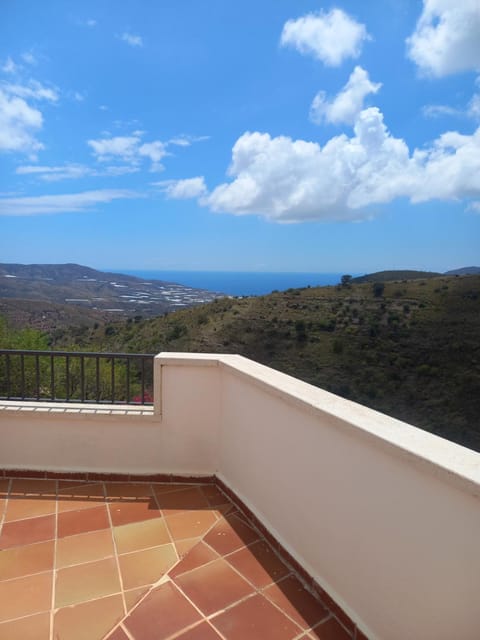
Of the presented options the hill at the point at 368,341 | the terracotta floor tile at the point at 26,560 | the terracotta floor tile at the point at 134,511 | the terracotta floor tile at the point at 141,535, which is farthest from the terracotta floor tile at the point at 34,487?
the hill at the point at 368,341

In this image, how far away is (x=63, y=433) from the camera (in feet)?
8.72

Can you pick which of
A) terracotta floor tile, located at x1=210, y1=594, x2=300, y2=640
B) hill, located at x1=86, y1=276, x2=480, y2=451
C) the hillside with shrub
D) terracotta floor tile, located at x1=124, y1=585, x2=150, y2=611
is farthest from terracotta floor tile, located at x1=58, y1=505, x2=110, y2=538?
the hillside with shrub

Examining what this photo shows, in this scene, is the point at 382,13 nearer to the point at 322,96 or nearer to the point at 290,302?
the point at 322,96

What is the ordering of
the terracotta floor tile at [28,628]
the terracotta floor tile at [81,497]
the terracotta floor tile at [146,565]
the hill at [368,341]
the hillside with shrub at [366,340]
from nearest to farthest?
the terracotta floor tile at [28,628] → the terracotta floor tile at [146,565] → the terracotta floor tile at [81,497] → the hillside with shrub at [366,340] → the hill at [368,341]

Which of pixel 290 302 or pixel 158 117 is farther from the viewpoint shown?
pixel 290 302

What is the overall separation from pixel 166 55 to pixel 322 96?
599 cm

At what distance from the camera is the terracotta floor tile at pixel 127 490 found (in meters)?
2.47

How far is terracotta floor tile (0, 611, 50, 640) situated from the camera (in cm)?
143

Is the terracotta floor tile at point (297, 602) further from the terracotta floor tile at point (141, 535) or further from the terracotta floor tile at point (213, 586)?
the terracotta floor tile at point (141, 535)

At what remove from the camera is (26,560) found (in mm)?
1851

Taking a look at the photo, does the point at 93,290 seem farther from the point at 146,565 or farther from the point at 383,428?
the point at 383,428

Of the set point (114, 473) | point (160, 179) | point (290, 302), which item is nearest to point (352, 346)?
point (290, 302)

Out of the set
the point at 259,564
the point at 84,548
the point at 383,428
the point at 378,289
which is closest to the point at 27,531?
the point at 84,548

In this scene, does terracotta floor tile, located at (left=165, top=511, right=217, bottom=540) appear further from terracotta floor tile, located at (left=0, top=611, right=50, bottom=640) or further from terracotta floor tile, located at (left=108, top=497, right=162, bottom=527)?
terracotta floor tile, located at (left=0, top=611, right=50, bottom=640)
